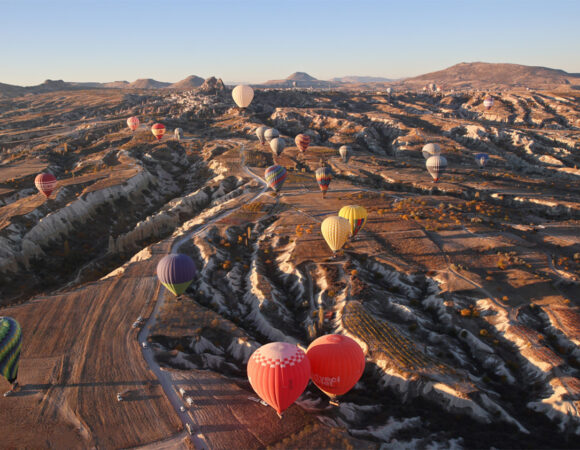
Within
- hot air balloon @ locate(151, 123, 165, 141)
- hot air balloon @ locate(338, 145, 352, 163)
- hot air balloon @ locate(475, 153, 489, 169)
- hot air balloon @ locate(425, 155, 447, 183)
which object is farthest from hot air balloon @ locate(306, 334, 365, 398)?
hot air balloon @ locate(151, 123, 165, 141)

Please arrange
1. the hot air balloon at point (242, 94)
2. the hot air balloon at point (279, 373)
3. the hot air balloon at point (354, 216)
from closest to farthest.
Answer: the hot air balloon at point (279, 373) < the hot air balloon at point (354, 216) < the hot air balloon at point (242, 94)

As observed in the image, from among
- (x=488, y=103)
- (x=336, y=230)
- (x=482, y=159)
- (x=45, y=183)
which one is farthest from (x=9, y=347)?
(x=488, y=103)

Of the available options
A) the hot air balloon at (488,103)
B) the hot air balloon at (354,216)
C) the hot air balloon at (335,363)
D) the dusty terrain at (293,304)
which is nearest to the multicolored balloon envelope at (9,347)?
the dusty terrain at (293,304)

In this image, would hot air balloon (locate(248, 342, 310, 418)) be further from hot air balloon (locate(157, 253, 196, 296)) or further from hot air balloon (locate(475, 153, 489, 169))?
hot air balloon (locate(475, 153, 489, 169))

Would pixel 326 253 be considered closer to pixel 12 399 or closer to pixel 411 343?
pixel 411 343

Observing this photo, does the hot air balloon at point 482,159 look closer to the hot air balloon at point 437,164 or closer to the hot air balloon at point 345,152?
the hot air balloon at point 437,164

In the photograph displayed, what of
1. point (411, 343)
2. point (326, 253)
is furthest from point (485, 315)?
point (326, 253)
